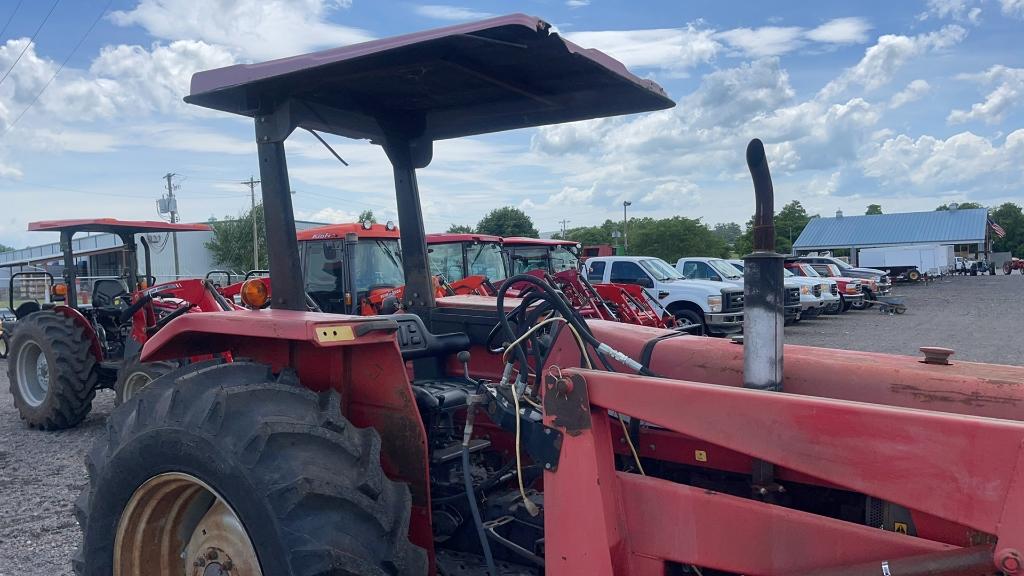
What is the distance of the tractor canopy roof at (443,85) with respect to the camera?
224cm

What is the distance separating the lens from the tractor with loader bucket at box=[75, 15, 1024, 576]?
69.5 inches

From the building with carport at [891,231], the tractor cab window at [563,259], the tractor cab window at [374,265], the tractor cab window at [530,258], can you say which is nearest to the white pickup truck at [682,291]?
the tractor cab window at [563,259]

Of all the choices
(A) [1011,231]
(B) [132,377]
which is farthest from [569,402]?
(A) [1011,231]

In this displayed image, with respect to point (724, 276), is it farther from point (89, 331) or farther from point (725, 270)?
point (89, 331)

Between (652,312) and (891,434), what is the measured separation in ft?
33.4

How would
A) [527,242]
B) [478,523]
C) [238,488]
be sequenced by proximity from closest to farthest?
[238,488], [478,523], [527,242]

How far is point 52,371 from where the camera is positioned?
7562mm

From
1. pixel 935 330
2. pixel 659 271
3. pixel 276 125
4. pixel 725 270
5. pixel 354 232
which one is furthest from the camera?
pixel 725 270

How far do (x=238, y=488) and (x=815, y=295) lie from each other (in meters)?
19.2

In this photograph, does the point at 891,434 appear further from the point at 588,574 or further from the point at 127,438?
the point at 127,438

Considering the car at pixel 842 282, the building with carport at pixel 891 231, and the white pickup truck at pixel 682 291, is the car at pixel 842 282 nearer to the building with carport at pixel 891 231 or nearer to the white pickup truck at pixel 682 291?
the white pickup truck at pixel 682 291

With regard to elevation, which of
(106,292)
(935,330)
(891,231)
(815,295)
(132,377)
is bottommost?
(935,330)

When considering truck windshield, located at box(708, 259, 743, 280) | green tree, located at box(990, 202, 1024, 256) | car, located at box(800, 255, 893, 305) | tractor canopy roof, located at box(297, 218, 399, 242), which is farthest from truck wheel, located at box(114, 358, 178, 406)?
green tree, located at box(990, 202, 1024, 256)

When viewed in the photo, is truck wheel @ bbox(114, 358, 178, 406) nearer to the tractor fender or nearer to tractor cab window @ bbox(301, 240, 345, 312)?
the tractor fender
